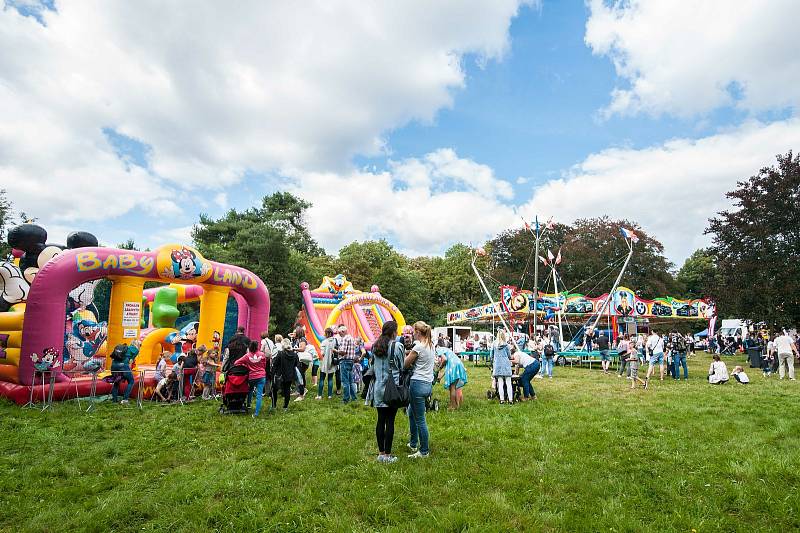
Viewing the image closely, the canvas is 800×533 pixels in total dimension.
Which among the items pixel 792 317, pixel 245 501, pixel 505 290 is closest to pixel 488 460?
pixel 245 501

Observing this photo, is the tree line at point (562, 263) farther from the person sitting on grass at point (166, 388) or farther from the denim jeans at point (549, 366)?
the person sitting on grass at point (166, 388)

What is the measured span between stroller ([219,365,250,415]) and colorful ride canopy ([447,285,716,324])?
13937 mm

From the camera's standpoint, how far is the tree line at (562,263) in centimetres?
2094

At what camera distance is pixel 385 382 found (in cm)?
538

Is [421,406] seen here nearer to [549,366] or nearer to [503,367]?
[503,367]

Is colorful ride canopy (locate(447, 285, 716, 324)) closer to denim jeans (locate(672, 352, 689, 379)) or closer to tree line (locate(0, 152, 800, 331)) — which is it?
tree line (locate(0, 152, 800, 331))

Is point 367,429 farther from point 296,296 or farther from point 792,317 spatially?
point 296,296

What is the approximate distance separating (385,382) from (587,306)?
19530mm

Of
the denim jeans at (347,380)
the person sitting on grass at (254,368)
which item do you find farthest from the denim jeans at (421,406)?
the denim jeans at (347,380)

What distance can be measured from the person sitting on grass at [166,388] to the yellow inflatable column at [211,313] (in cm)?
281

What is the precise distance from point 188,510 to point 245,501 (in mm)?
469

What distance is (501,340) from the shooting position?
952 cm

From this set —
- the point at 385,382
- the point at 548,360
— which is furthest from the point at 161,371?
the point at 548,360

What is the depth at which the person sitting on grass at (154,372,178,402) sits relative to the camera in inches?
388
